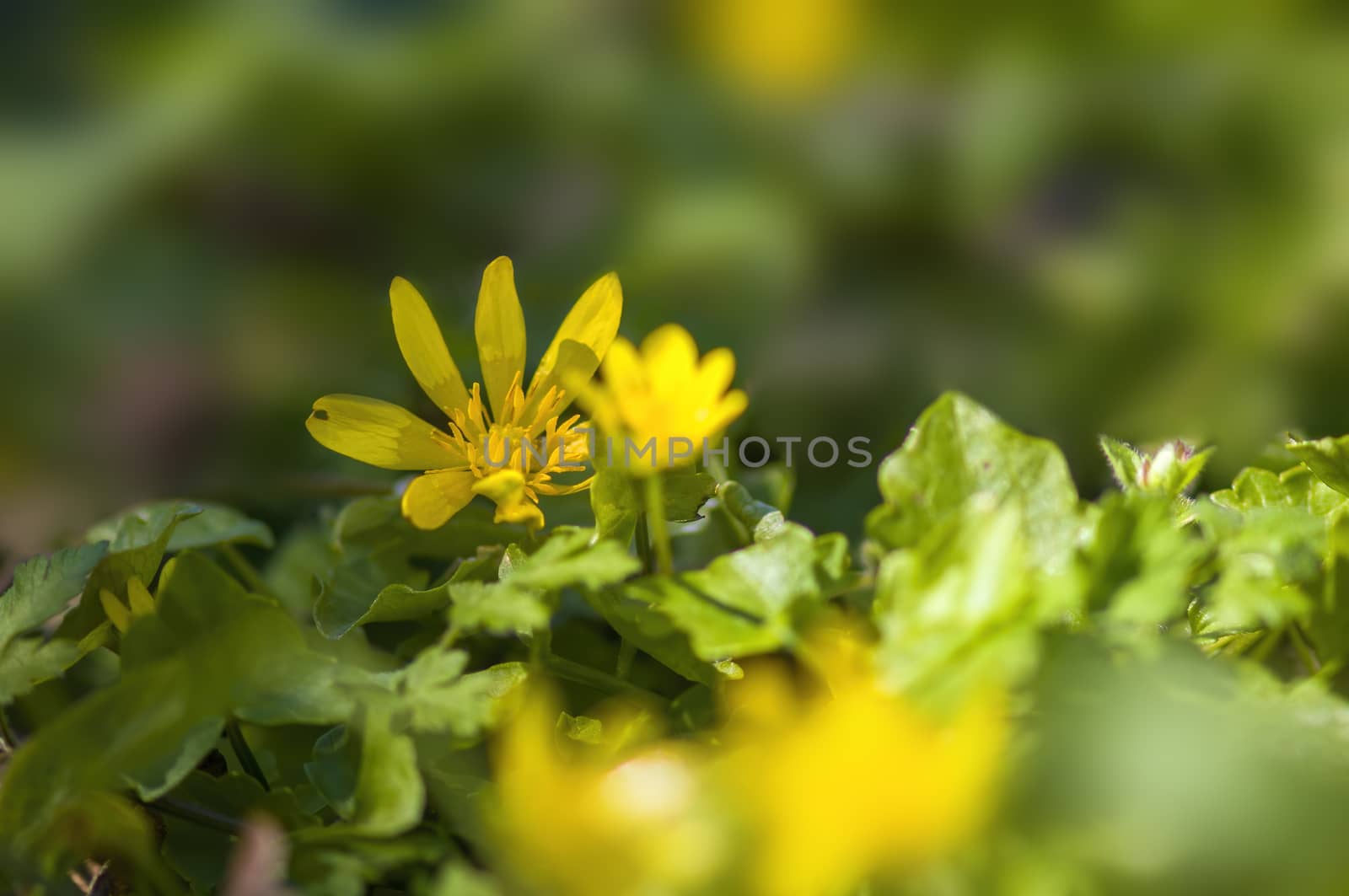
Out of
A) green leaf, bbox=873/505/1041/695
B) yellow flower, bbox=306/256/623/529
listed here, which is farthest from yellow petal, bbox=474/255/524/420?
green leaf, bbox=873/505/1041/695

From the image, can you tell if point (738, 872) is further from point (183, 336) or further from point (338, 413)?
point (183, 336)

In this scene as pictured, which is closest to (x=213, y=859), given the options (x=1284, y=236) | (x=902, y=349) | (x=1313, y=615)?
(x=1313, y=615)

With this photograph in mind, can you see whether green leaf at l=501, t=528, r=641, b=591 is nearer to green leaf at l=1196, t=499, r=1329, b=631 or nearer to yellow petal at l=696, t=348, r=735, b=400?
yellow petal at l=696, t=348, r=735, b=400

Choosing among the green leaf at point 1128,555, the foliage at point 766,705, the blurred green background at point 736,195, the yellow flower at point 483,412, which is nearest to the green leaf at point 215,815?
the foliage at point 766,705

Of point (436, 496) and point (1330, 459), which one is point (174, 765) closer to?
point (436, 496)

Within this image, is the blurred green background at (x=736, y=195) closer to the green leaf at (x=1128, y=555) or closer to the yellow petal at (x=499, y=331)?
the yellow petal at (x=499, y=331)
